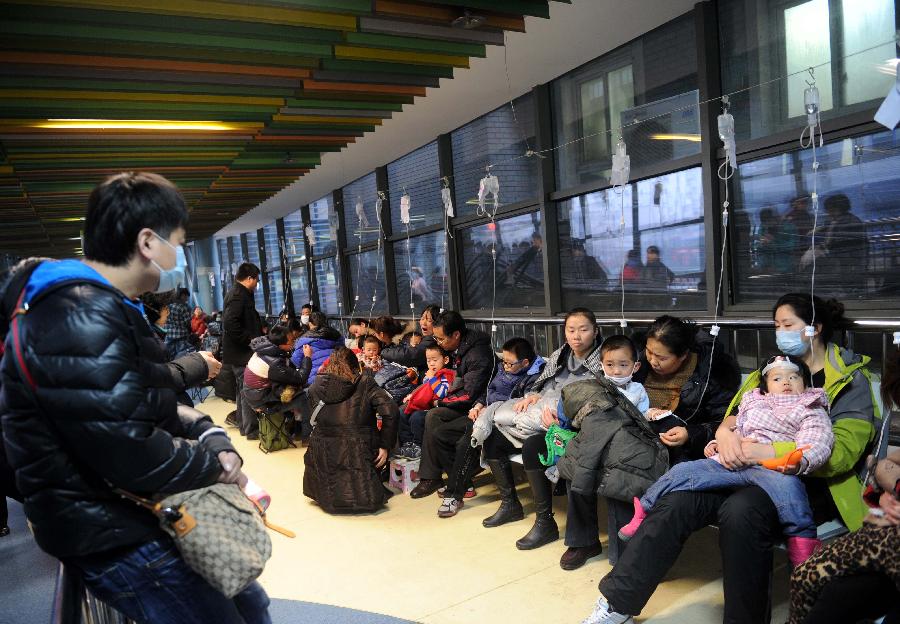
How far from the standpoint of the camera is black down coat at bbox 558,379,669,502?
243 centimetres

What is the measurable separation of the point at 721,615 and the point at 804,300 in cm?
123

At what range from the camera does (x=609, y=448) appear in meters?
2.52

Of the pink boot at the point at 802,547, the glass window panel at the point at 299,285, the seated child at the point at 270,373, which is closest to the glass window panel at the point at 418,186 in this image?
the seated child at the point at 270,373

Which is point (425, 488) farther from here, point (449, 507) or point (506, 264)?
point (506, 264)

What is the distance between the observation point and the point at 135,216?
121 cm

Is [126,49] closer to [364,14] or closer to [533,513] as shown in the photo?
[364,14]

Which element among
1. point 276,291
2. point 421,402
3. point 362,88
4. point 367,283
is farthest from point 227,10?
point 276,291

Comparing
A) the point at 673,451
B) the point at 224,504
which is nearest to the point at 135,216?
the point at 224,504

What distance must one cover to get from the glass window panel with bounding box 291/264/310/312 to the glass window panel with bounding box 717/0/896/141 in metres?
7.56

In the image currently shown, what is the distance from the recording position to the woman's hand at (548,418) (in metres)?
2.93

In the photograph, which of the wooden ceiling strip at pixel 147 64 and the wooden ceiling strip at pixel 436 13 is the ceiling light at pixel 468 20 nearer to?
the wooden ceiling strip at pixel 436 13

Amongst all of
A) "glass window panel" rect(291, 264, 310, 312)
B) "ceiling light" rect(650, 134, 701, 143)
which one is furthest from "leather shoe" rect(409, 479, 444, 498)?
"glass window panel" rect(291, 264, 310, 312)

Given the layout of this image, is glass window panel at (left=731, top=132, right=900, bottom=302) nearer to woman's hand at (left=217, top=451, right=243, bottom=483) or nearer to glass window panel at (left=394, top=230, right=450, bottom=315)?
woman's hand at (left=217, top=451, right=243, bottom=483)

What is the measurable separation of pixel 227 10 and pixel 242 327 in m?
3.22
